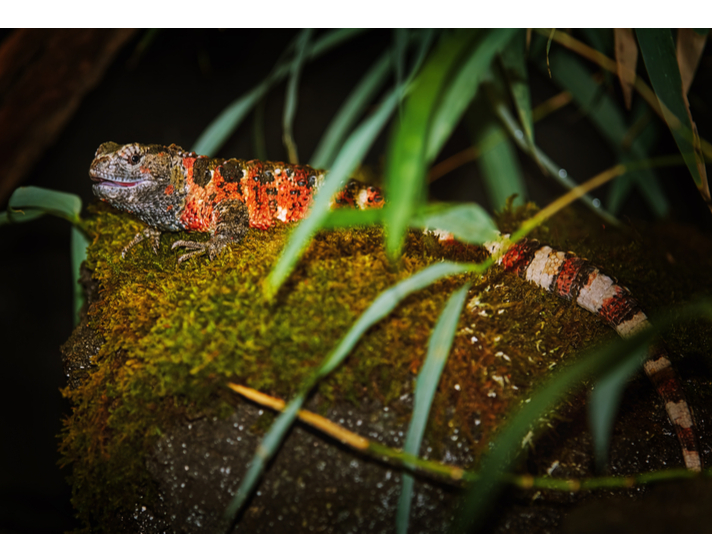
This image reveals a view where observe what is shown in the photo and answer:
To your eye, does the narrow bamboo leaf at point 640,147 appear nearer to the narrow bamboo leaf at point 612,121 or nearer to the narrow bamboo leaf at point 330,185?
the narrow bamboo leaf at point 612,121

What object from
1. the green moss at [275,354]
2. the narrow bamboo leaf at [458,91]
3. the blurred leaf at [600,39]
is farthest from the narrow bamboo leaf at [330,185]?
the blurred leaf at [600,39]

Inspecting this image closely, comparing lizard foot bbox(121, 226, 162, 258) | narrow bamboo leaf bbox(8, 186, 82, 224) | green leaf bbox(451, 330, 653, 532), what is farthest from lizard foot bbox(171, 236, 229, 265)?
green leaf bbox(451, 330, 653, 532)

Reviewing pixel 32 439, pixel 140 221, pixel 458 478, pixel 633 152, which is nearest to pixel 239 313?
pixel 458 478

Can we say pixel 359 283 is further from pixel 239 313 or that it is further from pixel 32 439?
pixel 32 439

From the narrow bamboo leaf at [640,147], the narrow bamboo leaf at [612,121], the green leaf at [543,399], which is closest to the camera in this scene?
the green leaf at [543,399]

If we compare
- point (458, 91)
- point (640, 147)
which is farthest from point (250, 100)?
point (640, 147)

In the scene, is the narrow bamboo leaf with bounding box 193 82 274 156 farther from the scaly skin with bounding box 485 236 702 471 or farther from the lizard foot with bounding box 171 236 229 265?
the scaly skin with bounding box 485 236 702 471
